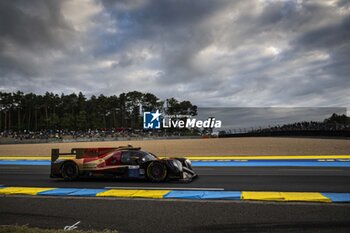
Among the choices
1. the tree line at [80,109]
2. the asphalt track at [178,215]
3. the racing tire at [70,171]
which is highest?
the tree line at [80,109]

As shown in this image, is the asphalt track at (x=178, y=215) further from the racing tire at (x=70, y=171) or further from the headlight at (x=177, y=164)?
the racing tire at (x=70, y=171)

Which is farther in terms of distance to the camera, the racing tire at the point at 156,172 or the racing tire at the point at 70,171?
the racing tire at the point at 70,171

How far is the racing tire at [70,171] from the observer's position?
11930 millimetres

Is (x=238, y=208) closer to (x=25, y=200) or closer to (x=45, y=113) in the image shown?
(x=25, y=200)

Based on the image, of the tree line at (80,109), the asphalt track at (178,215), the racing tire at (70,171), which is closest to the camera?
the asphalt track at (178,215)

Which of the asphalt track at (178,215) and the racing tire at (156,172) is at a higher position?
the racing tire at (156,172)

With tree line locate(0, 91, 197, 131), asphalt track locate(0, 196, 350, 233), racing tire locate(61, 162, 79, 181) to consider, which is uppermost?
tree line locate(0, 91, 197, 131)

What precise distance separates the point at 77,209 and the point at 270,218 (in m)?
4.17

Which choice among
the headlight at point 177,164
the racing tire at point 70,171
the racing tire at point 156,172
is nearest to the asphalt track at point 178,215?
the racing tire at point 156,172

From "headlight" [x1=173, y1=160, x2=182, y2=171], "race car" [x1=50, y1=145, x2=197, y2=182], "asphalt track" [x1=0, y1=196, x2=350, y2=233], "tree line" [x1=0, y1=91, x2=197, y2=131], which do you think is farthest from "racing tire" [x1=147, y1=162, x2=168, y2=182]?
"tree line" [x1=0, y1=91, x2=197, y2=131]

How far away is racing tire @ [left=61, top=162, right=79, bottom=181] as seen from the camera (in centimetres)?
1193

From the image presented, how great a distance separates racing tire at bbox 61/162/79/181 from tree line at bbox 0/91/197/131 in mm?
94181

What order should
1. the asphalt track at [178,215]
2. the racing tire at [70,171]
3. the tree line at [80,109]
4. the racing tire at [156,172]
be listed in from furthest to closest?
1. the tree line at [80,109]
2. the racing tire at [70,171]
3. the racing tire at [156,172]
4. the asphalt track at [178,215]

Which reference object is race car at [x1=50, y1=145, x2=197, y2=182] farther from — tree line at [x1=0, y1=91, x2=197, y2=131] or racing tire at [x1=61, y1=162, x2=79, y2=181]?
tree line at [x1=0, y1=91, x2=197, y2=131]
